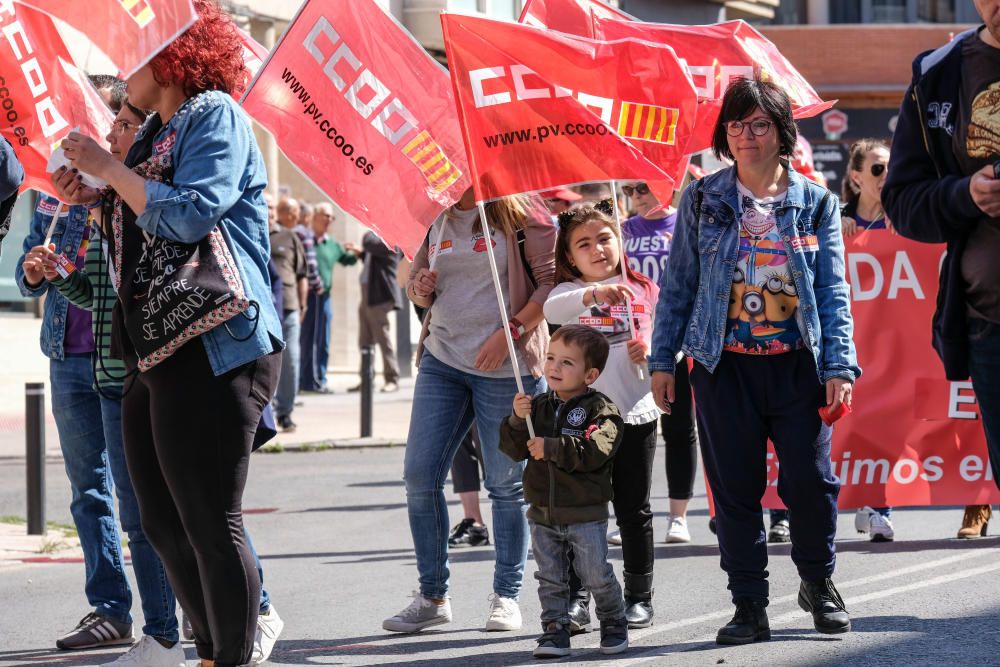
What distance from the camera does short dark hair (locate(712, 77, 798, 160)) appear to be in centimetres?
629

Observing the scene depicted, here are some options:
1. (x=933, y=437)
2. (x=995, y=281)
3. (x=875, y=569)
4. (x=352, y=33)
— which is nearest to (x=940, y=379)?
(x=933, y=437)

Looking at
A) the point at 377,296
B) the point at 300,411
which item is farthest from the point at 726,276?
the point at 377,296

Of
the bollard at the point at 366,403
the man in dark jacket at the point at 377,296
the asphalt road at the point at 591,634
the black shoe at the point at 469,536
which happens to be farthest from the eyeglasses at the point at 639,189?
the man in dark jacket at the point at 377,296

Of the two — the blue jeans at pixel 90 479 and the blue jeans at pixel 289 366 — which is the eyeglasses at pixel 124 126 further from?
the blue jeans at pixel 289 366

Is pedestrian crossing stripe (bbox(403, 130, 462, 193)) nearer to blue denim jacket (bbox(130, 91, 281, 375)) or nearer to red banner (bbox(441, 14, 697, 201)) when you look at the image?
red banner (bbox(441, 14, 697, 201))

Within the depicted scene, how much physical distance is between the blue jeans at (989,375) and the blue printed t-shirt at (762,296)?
63.8 inches

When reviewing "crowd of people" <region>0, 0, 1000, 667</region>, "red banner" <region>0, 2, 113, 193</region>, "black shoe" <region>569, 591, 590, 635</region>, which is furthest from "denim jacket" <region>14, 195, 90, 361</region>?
"black shoe" <region>569, 591, 590, 635</region>

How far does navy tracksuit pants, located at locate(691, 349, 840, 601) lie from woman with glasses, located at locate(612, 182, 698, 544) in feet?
8.09

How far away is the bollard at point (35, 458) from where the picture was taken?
976cm

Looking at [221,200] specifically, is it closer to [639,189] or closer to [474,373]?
[474,373]

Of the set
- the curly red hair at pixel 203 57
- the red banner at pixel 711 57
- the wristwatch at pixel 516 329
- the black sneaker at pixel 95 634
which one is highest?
the red banner at pixel 711 57

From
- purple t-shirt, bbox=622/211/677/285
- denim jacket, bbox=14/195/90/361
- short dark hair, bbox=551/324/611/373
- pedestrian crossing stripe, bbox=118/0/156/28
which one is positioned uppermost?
pedestrian crossing stripe, bbox=118/0/156/28

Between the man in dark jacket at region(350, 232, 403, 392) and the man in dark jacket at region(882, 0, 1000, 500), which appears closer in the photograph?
the man in dark jacket at region(882, 0, 1000, 500)

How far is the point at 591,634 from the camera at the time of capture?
665 cm
